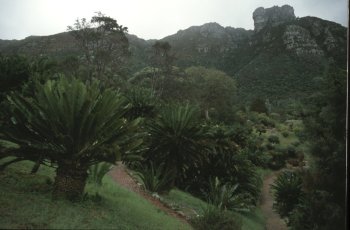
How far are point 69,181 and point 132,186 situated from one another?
17.2ft

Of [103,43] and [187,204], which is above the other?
[103,43]

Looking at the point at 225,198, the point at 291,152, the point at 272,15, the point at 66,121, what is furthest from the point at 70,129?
the point at 272,15

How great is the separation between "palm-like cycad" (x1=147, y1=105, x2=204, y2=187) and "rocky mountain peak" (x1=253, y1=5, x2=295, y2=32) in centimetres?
10530

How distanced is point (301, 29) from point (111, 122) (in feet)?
279

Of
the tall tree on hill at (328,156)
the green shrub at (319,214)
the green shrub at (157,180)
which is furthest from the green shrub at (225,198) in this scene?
the tall tree on hill at (328,156)

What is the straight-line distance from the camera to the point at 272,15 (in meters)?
120

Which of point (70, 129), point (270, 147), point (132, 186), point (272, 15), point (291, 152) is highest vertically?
point (272, 15)

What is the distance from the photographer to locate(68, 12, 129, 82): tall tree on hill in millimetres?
37281

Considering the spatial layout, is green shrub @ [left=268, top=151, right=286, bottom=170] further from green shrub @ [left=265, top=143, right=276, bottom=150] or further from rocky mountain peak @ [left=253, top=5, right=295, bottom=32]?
rocky mountain peak @ [left=253, top=5, right=295, bottom=32]

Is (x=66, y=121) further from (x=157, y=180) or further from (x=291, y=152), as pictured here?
(x=291, y=152)

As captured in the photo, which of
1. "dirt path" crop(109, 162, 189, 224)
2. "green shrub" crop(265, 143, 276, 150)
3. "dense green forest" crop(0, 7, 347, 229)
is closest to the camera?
"dense green forest" crop(0, 7, 347, 229)

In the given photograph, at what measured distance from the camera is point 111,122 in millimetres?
8586

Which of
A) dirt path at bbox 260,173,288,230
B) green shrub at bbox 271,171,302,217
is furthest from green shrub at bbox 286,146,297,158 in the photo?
green shrub at bbox 271,171,302,217

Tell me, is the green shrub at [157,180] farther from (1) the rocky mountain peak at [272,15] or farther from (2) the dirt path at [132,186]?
(1) the rocky mountain peak at [272,15]
